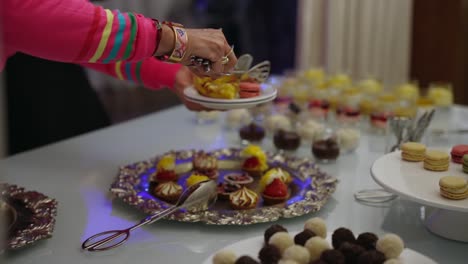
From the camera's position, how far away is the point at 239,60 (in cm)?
145

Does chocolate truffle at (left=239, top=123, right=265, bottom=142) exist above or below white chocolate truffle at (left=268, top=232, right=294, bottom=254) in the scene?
below

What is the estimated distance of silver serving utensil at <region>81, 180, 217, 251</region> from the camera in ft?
3.63

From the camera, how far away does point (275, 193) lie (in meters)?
1.27

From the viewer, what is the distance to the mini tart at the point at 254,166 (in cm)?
146

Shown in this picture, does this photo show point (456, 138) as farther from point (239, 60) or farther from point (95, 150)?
point (95, 150)

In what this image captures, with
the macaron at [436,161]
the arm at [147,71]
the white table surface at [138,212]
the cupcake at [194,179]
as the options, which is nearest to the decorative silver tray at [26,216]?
the white table surface at [138,212]

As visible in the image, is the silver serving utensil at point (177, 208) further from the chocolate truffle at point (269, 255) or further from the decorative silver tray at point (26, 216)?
the chocolate truffle at point (269, 255)

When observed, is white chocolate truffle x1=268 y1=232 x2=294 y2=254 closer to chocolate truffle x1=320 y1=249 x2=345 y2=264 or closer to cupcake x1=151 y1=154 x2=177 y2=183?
chocolate truffle x1=320 y1=249 x2=345 y2=264

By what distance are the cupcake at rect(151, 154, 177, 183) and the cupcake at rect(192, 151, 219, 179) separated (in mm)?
66

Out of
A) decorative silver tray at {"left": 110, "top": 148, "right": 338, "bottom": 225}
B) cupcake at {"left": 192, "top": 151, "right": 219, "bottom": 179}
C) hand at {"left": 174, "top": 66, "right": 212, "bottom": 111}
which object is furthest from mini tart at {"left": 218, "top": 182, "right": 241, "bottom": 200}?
hand at {"left": 174, "top": 66, "right": 212, "bottom": 111}

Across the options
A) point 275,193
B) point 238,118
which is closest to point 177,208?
point 275,193

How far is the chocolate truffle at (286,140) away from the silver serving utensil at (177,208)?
0.44 meters

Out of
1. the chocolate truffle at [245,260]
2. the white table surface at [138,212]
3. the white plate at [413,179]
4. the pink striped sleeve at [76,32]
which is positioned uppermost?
the pink striped sleeve at [76,32]

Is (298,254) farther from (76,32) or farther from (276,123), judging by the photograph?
(276,123)
